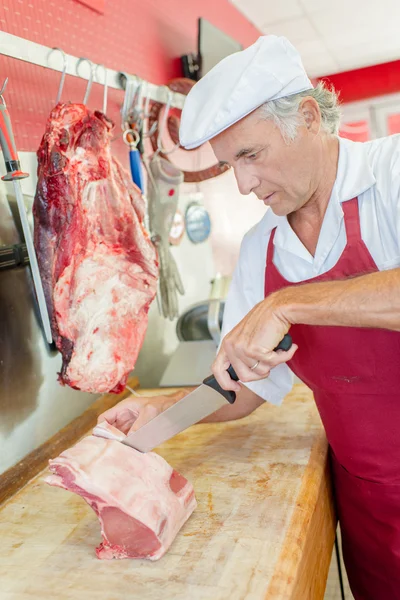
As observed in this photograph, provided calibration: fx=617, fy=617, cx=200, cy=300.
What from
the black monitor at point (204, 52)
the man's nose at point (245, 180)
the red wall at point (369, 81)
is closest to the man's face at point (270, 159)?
the man's nose at point (245, 180)

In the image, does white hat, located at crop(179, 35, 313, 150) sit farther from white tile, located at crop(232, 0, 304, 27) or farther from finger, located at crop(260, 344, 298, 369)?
white tile, located at crop(232, 0, 304, 27)

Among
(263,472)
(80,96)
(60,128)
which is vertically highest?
(80,96)

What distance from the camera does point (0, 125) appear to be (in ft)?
4.51

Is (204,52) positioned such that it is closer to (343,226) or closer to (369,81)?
(343,226)

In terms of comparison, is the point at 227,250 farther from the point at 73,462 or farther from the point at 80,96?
the point at 73,462

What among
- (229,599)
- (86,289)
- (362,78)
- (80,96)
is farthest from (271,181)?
(362,78)

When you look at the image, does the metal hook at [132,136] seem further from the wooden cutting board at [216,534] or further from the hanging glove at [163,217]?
the wooden cutting board at [216,534]

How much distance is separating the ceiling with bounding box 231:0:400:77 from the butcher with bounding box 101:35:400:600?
292 cm

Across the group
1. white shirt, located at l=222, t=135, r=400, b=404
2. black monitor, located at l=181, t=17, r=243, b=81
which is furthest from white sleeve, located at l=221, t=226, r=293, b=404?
black monitor, located at l=181, t=17, r=243, b=81

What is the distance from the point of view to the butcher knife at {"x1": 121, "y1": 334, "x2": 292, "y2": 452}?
4.10ft

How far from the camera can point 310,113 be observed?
1311mm

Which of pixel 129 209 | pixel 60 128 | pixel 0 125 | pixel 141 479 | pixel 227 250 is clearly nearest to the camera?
pixel 141 479

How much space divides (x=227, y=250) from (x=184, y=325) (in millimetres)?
1332

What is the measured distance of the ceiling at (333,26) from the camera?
163 inches
